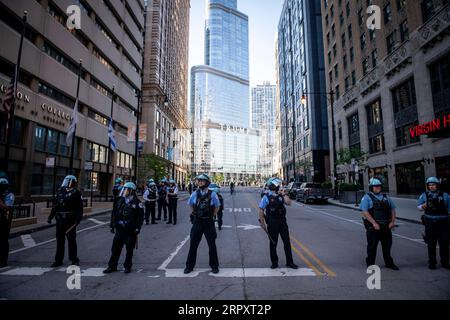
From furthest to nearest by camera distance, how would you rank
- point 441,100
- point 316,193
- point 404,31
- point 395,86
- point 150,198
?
point 395,86 < point 404,31 < point 316,193 < point 441,100 < point 150,198

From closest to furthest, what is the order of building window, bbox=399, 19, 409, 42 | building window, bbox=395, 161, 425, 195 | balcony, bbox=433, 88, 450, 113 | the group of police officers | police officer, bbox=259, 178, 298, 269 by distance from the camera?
1. the group of police officers
2. police officer, bbox=259, 178, 298, 269
3. balcony, bbox=433, 88, 450, 113
4. building window, bbox=395, 161, 425, 195
5. building window, bbox=399, 19, 409, 42

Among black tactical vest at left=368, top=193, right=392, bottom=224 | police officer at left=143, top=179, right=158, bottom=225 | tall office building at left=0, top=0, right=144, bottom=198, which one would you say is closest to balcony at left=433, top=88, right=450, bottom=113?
black tactical vest at left=368, top=193, right=392, bottom=224

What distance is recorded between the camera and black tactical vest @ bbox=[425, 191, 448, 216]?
5.74 m

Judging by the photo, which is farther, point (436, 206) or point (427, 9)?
point (427, 9)

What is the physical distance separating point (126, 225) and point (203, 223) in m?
1.70

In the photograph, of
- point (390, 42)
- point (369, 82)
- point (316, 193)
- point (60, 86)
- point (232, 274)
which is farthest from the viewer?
point (369, 82)

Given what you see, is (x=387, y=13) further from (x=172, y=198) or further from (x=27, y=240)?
(x=27, y=240)

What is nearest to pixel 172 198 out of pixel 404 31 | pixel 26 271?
pixel 26 271

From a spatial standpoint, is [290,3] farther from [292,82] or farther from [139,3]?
[139,3]

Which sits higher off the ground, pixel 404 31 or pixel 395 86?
pixel 404 31

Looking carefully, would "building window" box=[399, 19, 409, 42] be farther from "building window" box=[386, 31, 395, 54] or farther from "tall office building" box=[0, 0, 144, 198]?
"tall office building" box=[0, 0, 144, 198]

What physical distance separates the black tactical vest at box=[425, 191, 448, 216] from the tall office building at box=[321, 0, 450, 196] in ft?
23.6

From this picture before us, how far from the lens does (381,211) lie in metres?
5.66
